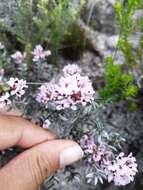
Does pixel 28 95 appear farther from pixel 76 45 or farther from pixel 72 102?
pixel 76 45

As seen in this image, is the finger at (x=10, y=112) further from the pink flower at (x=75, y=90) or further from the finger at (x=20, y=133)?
the pink flower at (x=75, y=90)

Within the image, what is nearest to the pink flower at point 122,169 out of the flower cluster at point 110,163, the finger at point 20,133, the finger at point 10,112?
the flower cluster at point 110,163

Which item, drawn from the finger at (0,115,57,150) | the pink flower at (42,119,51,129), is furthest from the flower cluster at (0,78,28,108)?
the pink flower at (42,119,51,129)

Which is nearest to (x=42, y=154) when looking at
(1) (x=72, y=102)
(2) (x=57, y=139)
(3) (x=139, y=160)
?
(2) (x=57, y=139)

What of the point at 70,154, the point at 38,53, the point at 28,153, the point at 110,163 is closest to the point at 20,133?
the point at 28,153

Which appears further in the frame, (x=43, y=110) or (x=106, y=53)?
(x=106, y=53)
